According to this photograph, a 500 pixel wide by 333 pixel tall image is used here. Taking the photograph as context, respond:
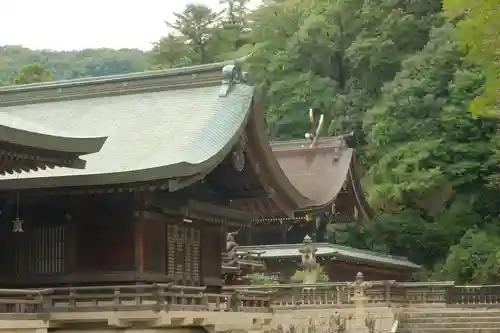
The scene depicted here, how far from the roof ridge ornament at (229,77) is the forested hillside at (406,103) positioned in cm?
931

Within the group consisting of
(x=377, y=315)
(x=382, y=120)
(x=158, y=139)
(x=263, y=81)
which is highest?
(x=263, y=81)

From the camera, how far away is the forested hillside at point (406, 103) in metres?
33.7

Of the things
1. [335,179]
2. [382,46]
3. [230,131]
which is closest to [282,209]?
[230,131]

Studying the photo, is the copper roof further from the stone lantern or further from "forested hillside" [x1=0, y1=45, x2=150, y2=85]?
"forested hillside" [x1=0, y1=45, x2=150, y2=85]

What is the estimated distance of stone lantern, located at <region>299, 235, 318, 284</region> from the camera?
26.9m

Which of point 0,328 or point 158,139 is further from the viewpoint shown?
point 158,139

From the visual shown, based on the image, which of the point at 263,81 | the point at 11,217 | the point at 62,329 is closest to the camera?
the point at 62,329

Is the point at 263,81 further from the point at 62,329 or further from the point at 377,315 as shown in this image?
the point at 62,329

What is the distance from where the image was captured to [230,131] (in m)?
15.7

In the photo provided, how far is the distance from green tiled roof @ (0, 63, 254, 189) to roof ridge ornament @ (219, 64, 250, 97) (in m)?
0.02

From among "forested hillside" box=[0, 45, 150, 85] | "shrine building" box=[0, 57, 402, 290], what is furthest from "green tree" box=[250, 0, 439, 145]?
"forested hillside" box=[0, 45, 150, 85]

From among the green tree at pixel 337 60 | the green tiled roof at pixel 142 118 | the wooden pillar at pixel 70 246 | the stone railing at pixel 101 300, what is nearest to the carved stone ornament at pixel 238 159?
the green tiled roof at pixel 142 118

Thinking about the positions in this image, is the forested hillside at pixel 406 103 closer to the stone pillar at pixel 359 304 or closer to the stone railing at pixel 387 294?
the stone railing at pixel 387 294

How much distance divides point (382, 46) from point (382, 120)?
5976mm
